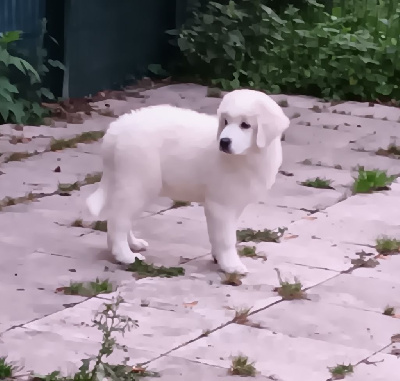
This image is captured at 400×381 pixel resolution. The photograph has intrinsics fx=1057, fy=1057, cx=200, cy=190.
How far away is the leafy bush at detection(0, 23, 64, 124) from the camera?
952 cm

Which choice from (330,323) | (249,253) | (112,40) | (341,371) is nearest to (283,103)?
(112,40)

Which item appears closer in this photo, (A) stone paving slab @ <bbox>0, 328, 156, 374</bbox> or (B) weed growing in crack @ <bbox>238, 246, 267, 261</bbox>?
(A) stone paving slab @ <bbox>0, 328, 156, 374</bbox>

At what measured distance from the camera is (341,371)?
4.41 metres

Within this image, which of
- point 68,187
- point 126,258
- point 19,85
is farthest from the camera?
point 19,85

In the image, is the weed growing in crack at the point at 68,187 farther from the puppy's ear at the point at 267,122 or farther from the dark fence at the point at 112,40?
the dark fence at the point at 112,40

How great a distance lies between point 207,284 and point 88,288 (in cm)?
64

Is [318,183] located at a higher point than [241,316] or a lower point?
lower

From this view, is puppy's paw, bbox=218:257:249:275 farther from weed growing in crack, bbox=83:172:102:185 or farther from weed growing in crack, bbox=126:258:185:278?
weed growing in crack, bbox=83:172:102:185

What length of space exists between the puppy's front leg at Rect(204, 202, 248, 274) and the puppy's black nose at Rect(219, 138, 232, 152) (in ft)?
1.24

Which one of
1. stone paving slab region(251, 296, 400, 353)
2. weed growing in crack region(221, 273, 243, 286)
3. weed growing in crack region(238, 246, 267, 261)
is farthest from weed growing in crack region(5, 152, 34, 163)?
stone paving slab region(251, 296, 400, 353)

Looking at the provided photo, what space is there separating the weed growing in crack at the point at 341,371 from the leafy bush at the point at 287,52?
295 inches

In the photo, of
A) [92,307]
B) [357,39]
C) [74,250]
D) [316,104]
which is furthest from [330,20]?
[92,307]

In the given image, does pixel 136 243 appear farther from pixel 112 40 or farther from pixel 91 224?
pixel 112 40

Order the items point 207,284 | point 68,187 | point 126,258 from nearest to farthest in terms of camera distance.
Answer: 1. point 207,284
2. point 126,258
3. point 68,187
